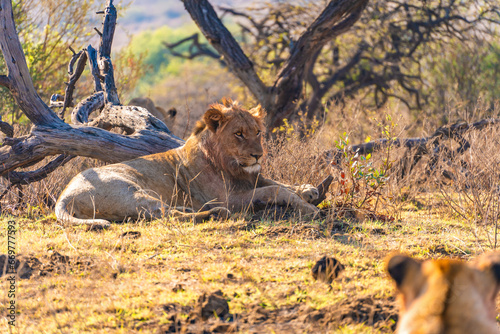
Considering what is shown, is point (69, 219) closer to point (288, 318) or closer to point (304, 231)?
point (304, 231)

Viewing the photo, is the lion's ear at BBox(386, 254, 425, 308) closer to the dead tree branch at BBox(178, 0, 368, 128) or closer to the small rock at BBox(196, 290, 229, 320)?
the small rock at BBox(196, 290, 229, 320)

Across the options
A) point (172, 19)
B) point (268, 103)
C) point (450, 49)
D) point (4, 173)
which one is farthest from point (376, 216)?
point (172, 19)

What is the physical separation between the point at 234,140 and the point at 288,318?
9.45ft

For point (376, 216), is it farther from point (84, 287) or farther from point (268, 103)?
point (268, 103)

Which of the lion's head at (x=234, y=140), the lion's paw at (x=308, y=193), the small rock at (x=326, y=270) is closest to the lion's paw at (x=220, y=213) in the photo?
the lion's head at (x=234, y=140)

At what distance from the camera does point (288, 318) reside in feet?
9.18

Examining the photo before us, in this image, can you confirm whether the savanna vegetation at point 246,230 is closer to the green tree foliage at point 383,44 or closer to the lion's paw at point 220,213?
the lion's paw at point 220,213

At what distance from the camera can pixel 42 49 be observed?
484 inches

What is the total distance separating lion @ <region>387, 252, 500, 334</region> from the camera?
1.41 meters

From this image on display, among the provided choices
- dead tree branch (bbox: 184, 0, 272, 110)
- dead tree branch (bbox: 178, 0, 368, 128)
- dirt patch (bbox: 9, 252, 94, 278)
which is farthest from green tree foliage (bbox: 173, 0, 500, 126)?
dirt patch (bbox: 9, 252, 94, 278)

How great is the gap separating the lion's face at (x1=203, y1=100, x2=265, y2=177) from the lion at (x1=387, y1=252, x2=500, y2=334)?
3833mm

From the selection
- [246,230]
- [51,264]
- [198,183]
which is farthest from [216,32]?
[51,264]

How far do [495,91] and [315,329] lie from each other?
1271 centimetres

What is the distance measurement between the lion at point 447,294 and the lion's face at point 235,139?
383cm
